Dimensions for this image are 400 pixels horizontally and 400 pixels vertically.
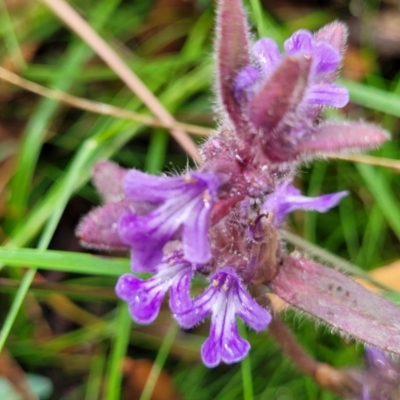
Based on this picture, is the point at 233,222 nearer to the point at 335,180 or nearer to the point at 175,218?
the point at 175,218

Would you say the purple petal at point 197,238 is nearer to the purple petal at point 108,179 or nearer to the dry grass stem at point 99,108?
the purple petal at point 108,179

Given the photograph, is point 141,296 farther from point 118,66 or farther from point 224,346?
point 118,66

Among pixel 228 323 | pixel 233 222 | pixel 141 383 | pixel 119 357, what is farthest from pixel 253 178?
pixel 141 383

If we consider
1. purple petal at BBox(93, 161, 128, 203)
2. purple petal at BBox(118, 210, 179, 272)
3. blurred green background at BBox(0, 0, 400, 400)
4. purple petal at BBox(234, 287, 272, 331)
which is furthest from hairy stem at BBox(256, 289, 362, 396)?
purple petal at BBox(118, 210, 179, 272)

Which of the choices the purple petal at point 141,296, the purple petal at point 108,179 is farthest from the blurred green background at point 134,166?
the purple petal at point 141,296

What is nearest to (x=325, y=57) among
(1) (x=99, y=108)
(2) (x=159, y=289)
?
(2) (x=159, y=289)

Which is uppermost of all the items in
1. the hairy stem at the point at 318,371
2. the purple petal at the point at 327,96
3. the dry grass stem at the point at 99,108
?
the purple petal at the point at 327,96
